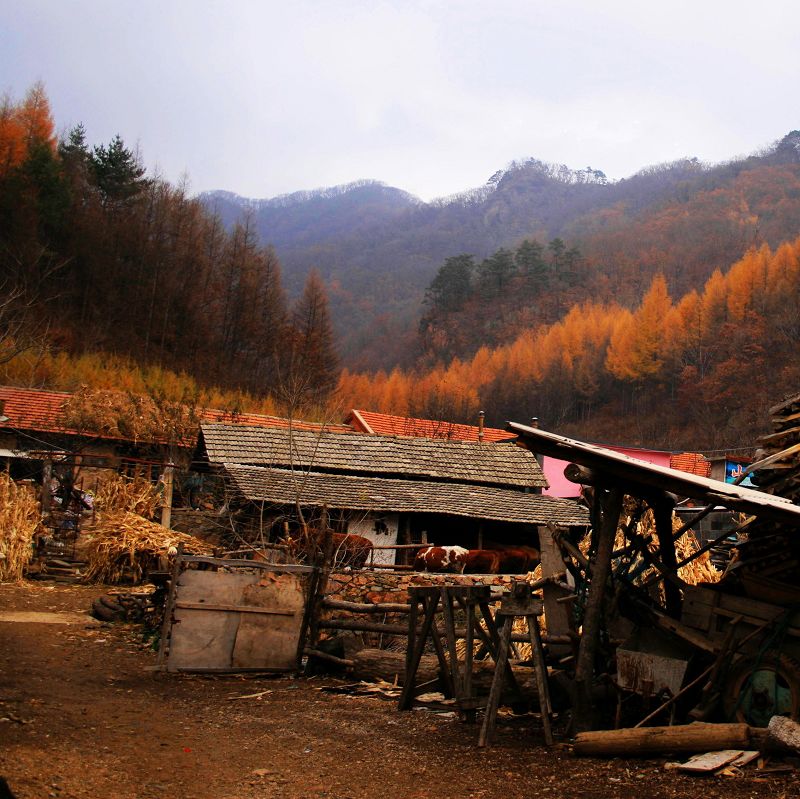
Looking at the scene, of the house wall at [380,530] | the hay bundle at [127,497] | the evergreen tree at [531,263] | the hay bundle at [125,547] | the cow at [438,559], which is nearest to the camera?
the hay bundle at [125,547]

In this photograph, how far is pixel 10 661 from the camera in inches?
426

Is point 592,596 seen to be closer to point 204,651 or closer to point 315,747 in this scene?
point 315,747

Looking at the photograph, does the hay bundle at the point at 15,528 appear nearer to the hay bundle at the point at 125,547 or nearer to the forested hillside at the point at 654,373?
the hay bundle at the point at 125,547

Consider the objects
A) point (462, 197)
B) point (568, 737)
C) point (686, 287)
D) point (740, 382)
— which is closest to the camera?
point (568, 737)

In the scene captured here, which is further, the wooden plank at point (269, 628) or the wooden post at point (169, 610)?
the wooden plank at point (269, 628)

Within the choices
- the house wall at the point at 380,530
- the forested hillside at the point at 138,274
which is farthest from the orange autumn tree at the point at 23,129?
the house wall at the point at 380,530

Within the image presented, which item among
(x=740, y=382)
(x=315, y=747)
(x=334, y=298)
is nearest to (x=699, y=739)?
(x=315, y=747)

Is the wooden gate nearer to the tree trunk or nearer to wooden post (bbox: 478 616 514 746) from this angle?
wooden post (bbox: 478 616 514 746)

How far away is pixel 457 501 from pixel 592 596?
14.1 m

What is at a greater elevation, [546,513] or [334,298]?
[334,298]

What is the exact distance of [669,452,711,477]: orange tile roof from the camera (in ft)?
126

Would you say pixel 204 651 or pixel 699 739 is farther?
pixel 204 651

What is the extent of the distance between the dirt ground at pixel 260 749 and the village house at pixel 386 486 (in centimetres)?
870

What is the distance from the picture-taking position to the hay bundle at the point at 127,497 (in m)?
21.5
